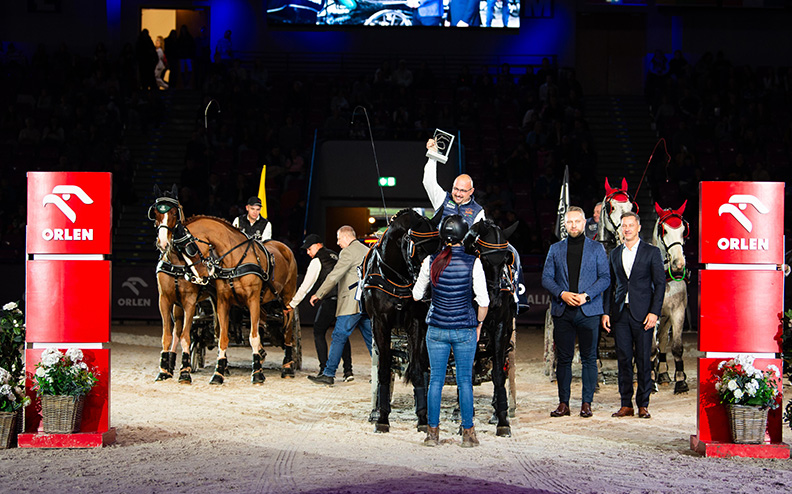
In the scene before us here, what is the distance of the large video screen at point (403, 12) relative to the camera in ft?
81.9

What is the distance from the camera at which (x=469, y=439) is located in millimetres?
7211

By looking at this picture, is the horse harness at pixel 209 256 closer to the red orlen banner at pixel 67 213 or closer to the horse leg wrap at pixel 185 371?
the horse leg wrap at pixel 185 371

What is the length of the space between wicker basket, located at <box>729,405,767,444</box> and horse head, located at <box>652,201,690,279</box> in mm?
3146

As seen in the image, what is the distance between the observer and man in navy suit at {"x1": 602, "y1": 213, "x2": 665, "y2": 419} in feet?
28.5

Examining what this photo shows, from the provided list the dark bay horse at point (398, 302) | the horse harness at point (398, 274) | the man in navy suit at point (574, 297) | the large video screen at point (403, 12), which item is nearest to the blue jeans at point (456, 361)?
Answer: the dark bay horse at point (398, 302)

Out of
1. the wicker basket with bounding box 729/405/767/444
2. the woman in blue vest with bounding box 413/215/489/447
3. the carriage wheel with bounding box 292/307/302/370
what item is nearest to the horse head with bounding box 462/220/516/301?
the woman in blue vest with bounding box 413/215/489/447

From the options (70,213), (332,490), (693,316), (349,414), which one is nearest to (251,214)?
(349,414)

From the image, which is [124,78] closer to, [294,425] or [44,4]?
[44,4]

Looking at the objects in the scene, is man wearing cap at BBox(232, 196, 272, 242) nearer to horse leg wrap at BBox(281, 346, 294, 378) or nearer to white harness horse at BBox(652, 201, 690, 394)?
horse leg wrap at BBox(281, 346, 294, 378)

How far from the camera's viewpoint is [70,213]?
7.16 metres

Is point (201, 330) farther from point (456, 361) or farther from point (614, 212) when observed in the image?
point (456, 361)

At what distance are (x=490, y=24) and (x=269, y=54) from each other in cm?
614

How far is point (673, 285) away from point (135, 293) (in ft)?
35.1

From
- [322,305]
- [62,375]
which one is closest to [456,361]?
[62,375]
